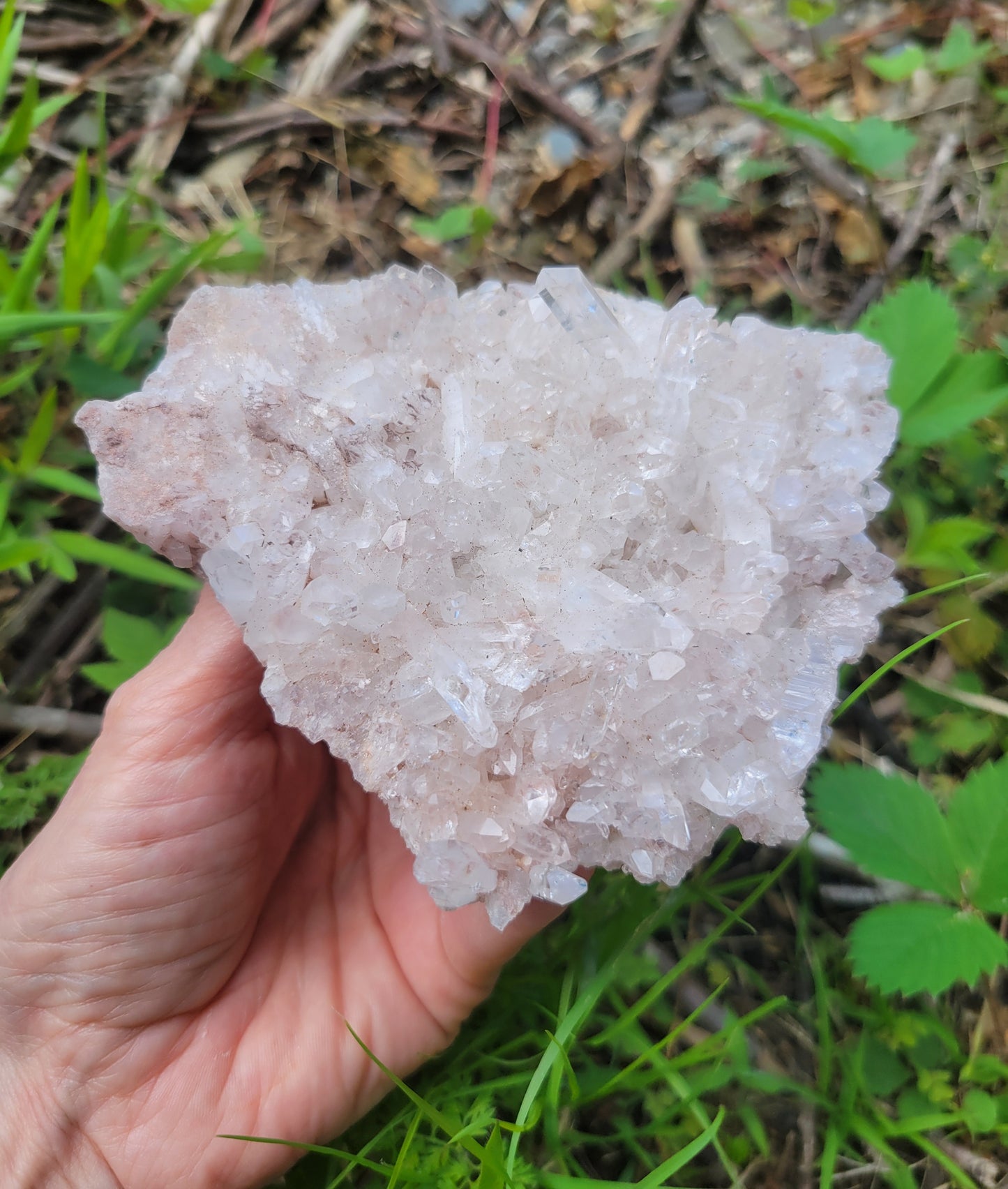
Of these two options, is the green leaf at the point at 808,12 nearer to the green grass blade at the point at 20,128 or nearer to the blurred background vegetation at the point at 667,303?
the blurred background vegetation at the point at 667,303

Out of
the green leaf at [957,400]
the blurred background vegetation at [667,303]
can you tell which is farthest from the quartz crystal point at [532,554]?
the green leaf at [957,400]

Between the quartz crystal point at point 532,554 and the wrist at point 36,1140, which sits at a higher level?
the quartz crystal point at point 532,554

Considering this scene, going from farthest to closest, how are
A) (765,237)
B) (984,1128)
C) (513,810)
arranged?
1. (765,237)
2. (984,1128)
3. (513,810)

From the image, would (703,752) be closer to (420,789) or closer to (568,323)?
(420,789)

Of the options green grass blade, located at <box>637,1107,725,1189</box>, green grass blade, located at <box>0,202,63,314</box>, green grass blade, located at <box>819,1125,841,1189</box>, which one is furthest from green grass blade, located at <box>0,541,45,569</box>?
green grass blade, located at <box>819,1125,841,1189</box>

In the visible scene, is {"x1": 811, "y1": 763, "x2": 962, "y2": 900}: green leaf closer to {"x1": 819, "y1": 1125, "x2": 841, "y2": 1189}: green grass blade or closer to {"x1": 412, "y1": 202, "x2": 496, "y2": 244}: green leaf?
{"x1": 819, "y1": 1125, "x2": 841, "y2": 1189}: green grass blade

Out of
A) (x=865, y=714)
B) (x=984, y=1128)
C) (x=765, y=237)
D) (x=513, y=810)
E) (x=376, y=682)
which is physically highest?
(x=376, y=682)

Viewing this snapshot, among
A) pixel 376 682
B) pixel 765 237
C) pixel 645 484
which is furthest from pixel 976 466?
pixel 376 682
